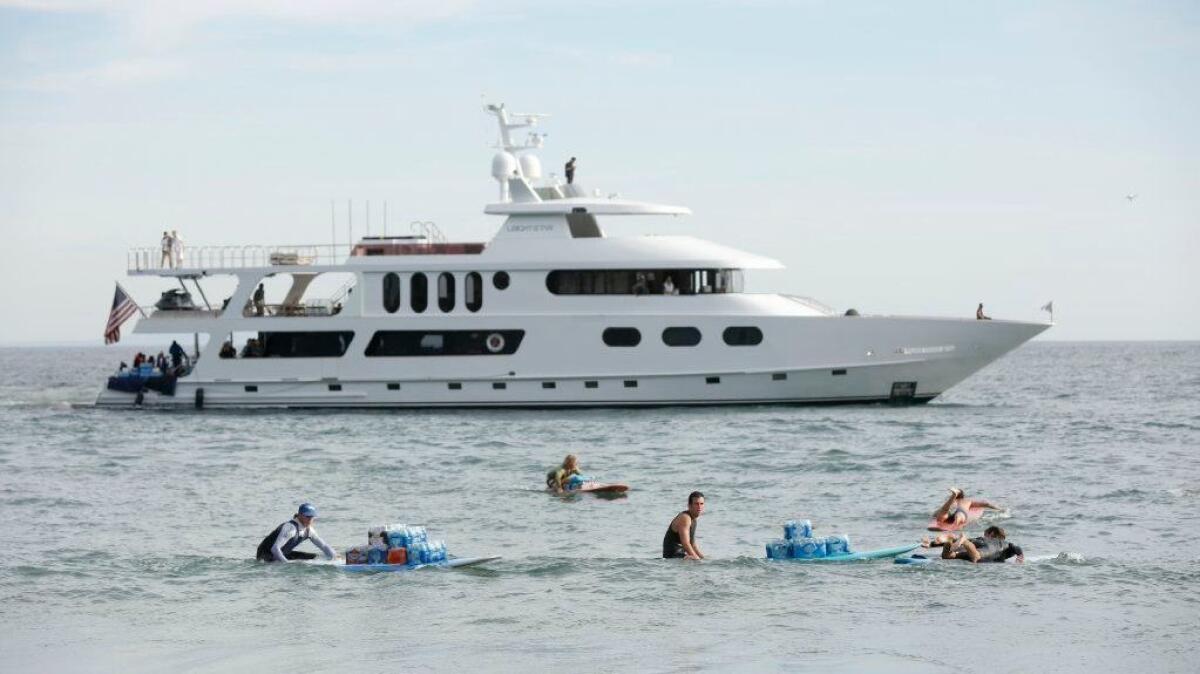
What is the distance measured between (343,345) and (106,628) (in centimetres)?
2436

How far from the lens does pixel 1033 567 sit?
19.0 metres

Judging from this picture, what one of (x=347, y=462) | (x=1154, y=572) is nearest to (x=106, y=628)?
(x=1154, y=572)

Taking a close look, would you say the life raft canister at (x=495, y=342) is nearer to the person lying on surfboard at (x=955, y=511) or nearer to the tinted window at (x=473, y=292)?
the tinted window at (x=473, y=292)

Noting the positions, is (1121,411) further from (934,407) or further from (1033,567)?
(1033,567)

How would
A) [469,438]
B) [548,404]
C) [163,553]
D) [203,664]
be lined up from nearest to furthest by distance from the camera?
[203,664]
[163,553]
[469,438]
[548,404]

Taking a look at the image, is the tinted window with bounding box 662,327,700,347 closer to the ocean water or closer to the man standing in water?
the ocean water

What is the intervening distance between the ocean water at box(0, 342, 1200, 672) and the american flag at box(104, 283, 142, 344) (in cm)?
271

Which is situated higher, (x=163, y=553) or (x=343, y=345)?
(x=343, y=345)

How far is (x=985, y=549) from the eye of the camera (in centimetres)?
1923

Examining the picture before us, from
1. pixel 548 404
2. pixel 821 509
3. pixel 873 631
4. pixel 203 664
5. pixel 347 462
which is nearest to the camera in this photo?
pixel 203 664

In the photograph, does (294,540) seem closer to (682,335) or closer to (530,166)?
(682,335)

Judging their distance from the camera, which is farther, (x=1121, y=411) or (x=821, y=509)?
(x=1121, y=411)

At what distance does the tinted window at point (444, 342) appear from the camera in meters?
39.6

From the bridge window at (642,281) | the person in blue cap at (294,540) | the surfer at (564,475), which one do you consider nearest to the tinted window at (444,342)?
the bridge window at (642,281)
